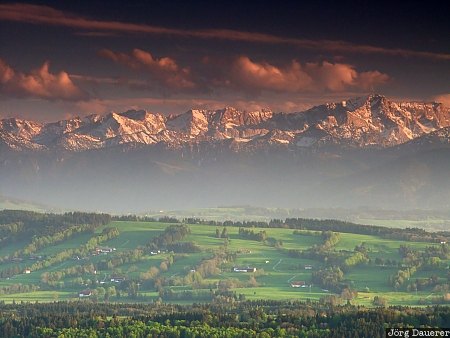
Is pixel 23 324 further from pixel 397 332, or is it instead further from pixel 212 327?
pixel 397 332

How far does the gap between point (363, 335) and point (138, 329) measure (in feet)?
113

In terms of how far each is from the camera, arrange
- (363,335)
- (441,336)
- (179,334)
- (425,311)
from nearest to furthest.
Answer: (441,336)
(363,335)
(179,334)
(425,311)

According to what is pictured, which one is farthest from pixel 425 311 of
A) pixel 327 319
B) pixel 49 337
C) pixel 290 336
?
pixel 49 337

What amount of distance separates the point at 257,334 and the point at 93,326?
29033 millimetres

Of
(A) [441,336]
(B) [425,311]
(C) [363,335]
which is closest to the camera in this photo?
(A) [441,336]

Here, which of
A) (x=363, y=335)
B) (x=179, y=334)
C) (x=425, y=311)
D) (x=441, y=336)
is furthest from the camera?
(x=425, y=311)

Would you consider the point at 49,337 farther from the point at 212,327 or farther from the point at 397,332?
the point at 397,332

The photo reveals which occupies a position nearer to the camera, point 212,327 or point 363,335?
point 363,335

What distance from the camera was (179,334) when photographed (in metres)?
184

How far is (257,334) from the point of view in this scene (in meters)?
178

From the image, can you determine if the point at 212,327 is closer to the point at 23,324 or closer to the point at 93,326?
the point at 93,326

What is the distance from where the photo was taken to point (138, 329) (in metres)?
187

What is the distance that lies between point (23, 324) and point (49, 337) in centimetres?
1291

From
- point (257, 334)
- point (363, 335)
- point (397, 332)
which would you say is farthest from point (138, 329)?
point (397, 332)
